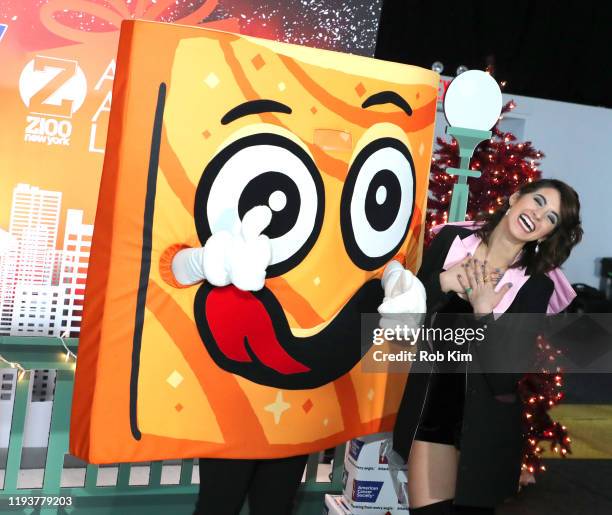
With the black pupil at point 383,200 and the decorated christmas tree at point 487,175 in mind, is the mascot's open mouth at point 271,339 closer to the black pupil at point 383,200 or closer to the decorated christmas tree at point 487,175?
the black pupil at point 383,200

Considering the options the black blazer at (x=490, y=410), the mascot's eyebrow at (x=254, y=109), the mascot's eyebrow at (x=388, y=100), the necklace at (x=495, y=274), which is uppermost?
the mascot's eyebrow at (x=388, y=100)

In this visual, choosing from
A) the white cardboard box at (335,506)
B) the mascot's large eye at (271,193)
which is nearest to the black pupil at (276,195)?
the mascot's large eye at (271,193)

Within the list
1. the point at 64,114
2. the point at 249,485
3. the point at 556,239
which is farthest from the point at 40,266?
the point at 556,239

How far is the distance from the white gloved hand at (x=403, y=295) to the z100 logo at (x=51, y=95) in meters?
1.81

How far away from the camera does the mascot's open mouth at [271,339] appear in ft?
5.55

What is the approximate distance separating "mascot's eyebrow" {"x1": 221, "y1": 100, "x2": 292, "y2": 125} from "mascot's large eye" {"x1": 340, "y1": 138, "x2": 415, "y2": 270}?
0.76 feet

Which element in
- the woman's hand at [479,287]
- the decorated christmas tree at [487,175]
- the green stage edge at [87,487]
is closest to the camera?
the woman's hand at [479,287]

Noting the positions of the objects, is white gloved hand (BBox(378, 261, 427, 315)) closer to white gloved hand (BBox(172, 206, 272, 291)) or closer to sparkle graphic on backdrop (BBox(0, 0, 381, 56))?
white gloved hand (BBox(172, 206, 272, 291))

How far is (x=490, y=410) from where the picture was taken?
1797mm

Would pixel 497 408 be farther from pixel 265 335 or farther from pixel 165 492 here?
pixel 165 492

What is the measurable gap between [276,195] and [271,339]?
33 cm

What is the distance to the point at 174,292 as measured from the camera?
1.66m

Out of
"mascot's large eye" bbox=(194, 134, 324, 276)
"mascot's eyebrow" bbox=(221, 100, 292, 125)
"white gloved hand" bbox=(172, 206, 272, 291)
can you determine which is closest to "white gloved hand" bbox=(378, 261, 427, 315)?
"mascot's large eye" bbox=(194, 134, 324, 276)

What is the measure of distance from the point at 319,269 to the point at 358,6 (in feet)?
6.25
